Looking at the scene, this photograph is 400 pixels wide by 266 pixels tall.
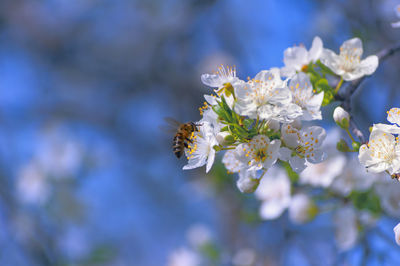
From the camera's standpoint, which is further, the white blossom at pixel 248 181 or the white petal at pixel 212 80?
the white blossom at pixel 248 181

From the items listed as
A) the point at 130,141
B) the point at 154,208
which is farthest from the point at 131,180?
the point at 130,141

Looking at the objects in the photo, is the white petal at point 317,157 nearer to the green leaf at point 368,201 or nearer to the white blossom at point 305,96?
the white blossom at point 305,96

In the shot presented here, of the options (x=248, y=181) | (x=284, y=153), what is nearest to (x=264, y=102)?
(x=284, y=153)

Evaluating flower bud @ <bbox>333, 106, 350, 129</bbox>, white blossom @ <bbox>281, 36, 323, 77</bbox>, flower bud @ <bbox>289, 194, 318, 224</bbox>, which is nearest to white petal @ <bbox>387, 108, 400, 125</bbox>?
flower bud @ <bbox>333, 106, 350, 129</bbox>

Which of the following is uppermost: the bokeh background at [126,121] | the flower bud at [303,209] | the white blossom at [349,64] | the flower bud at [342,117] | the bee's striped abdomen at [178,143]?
the bokeh background at [126,121]

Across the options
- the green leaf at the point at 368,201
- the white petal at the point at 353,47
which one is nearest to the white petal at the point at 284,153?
the white petal at the point at 353,47

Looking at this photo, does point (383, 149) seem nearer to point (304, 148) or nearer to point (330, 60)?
point (304, 148)
